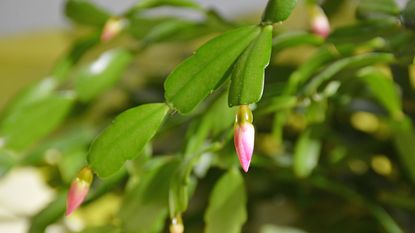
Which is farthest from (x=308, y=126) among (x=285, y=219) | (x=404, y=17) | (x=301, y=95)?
(x=285, y=219)

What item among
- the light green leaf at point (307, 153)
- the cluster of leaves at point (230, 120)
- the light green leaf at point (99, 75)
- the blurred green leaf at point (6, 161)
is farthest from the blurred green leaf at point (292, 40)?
the blurred green leaf at point (6, 161)

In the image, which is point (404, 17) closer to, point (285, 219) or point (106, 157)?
point (106, 157)

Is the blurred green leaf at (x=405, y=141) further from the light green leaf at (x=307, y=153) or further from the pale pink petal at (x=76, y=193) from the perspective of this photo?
the pale pink petal at (x=76, y=193)

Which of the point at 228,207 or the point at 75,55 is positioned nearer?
the point at 228,207

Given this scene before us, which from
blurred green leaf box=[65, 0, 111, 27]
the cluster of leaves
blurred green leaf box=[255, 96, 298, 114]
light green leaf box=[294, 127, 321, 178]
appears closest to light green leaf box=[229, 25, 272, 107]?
the cluster of leaves

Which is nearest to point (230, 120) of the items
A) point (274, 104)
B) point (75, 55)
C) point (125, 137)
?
point (274, 104)

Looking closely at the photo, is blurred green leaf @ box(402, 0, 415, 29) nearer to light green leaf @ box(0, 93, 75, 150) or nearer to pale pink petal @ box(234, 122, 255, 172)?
pale pink petal @ box(234, 122, 255, 172)

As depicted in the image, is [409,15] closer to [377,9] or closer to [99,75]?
[377,9]
